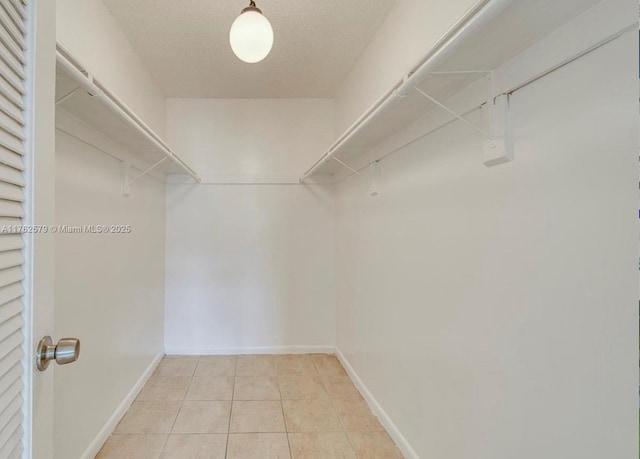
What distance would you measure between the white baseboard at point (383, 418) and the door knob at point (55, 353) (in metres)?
1.65

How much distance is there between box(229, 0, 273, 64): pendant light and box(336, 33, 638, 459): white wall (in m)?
0.90

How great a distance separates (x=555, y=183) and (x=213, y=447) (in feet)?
6.91

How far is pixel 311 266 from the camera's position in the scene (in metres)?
3.48

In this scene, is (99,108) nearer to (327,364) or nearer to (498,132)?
(498,132)

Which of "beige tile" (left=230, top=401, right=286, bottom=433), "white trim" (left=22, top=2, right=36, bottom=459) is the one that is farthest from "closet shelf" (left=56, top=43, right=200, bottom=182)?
"beige tile" (left=230, top=401, right=286, bottom=433)

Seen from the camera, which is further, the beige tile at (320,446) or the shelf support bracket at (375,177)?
the shelf support bracket at (375,177)

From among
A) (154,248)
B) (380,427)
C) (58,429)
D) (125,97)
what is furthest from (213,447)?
(125,97)

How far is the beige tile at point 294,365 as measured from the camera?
298cm

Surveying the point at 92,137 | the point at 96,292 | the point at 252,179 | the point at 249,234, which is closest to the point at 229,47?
the point at 92,137

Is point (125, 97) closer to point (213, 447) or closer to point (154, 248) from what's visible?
point (154, 248)

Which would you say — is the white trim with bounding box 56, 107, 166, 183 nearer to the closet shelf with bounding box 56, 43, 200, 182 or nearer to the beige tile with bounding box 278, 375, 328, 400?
the closet shelf with bounding box 56, 43, 200, 182

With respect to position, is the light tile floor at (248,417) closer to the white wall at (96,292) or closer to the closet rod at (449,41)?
the white wall at (96,292)

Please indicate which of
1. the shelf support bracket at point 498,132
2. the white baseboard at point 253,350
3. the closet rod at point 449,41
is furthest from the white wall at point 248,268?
the shelf support bracket at point 498,132

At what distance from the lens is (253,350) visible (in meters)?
3.41
